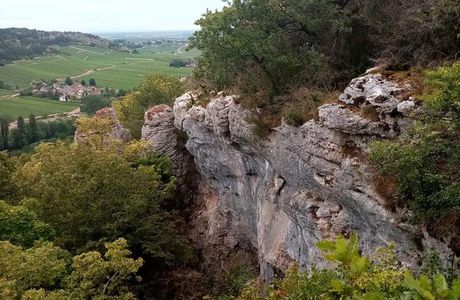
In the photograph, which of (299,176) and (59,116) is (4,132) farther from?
(299,176)

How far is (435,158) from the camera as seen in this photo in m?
12.5

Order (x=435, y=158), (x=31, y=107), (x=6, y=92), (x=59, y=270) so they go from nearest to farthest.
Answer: (x=435, y=158), (x=59, y=270), (x=31, y=107), (x=6, y=92)

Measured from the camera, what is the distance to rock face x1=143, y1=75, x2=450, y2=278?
47.8ft

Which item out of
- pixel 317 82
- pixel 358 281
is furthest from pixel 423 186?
pixel 317 82

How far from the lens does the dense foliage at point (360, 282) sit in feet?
16.8

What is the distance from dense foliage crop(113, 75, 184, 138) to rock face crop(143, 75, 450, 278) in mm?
16336

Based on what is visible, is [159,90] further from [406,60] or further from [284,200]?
[406,60]

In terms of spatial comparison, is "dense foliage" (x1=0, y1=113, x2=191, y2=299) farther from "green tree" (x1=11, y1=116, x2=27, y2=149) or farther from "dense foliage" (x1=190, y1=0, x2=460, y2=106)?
"green tree" (x1=11, y1=116, x2=27, y2=149)

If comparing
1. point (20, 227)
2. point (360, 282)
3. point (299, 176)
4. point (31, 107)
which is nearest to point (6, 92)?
point (31, 107)

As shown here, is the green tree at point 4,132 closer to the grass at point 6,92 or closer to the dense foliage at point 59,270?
the grass at point 6,92

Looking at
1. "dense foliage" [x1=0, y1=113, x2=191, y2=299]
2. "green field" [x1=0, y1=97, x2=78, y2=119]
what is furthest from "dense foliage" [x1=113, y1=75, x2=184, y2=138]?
"green field" [x1=0, y1=97, x2=78, y2=119]

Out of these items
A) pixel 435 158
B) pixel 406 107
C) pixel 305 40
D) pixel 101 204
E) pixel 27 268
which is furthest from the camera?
pixel 101 204

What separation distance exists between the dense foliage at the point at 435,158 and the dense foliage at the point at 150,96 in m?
35.7

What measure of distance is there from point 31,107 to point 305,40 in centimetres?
13146
